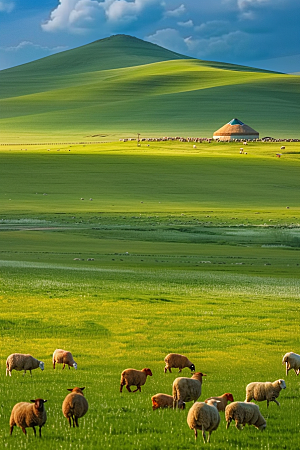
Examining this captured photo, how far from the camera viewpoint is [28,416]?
9.27 metres

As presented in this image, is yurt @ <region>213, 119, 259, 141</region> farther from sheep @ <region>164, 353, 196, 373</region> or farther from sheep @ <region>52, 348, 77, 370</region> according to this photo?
sheep @ <region>164, 353, 196, 373</region>

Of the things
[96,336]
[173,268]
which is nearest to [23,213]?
[173,268]

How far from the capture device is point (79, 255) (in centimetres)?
3366

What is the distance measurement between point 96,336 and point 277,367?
4.96 meters

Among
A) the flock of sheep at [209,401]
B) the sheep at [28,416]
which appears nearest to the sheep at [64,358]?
the flock of sheep at [209,401]

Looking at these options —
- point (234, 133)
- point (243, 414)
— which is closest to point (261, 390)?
point (243, 414)

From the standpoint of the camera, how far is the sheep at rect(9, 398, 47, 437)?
9156mm

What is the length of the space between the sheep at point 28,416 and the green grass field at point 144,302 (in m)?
0.22

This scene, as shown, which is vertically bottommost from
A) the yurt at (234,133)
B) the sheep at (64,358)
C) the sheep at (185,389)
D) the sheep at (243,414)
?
the sheep at (243,414)

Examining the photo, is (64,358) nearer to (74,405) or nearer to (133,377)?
(133,377)

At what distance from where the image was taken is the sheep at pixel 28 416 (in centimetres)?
916

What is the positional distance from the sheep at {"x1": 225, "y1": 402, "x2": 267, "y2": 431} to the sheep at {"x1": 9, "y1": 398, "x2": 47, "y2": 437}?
8.26 feet

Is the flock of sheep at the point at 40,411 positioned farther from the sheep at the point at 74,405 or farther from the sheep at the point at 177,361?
the sheep at the point at 177,361

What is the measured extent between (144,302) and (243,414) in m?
12.2
